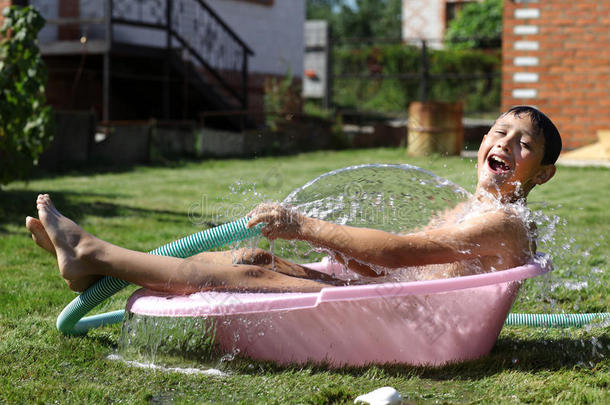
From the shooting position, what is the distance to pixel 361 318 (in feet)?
7.83

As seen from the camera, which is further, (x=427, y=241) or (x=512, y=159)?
(x=512, y=159)

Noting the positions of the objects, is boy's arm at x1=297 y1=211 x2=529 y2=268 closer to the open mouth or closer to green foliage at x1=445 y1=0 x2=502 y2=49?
the open mouth

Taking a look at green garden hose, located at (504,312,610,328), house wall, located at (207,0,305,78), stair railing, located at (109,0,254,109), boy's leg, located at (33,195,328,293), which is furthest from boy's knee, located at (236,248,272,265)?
house wall, located at (207,0,305,78)

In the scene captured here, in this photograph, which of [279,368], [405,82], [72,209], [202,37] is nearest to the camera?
[279,368]

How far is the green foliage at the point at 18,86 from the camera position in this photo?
19.3ft

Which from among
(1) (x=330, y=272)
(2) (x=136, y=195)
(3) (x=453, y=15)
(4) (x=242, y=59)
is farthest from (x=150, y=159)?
(3) (x=453, y=15)

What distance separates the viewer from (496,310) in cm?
246

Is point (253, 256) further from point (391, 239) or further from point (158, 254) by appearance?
point (391, 239)

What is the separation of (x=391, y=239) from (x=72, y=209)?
13.3 feet

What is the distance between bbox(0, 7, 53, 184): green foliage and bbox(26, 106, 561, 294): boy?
11.5 ft

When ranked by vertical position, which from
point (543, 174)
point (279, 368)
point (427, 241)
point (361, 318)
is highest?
point (543, 174)

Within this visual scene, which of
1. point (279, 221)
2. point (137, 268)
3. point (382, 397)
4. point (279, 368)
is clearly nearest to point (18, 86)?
point (137, 268)

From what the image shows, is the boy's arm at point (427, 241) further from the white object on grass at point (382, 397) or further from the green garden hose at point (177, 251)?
the white object on grass at point (382, 397)

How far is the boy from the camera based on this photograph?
2410 mm
